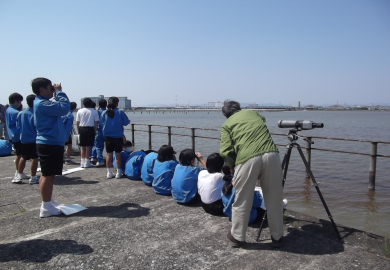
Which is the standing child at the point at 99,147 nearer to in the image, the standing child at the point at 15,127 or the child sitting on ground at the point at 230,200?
the standing child at the point at 15,127

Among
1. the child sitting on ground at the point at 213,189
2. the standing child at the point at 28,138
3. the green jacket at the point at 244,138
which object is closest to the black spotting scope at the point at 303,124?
the green jacket at the point at 244,138

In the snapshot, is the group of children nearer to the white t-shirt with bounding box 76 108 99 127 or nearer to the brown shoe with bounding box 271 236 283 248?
the brown shoe with bounding box 271 236 283 248

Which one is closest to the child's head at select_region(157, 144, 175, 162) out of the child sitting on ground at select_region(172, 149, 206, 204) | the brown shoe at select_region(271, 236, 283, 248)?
the child sitting on ground at select_region(172, 149, 206, 204)

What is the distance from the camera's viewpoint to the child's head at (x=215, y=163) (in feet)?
11.6

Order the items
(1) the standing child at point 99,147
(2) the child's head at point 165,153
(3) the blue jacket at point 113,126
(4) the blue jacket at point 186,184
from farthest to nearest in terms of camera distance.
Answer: (1) the standing child at point 99,147 → (3) the blue jacket at point 113,126 → (2) the child's head at point 165,153 → (4) the blue jacket at point 186,184

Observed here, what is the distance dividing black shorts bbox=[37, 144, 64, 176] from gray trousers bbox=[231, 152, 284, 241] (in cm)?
216

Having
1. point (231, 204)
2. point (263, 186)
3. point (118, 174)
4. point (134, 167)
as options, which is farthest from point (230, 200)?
point (118, 174)

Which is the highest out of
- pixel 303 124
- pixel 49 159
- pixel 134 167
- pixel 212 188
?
pixel 303 124

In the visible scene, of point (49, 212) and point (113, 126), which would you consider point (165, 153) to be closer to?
point (113, 126)

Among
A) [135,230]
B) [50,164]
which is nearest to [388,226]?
[135,230]

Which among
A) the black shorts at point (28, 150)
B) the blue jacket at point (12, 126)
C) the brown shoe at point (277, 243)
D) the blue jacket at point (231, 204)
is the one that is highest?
the blue jacket at point (12, 126)

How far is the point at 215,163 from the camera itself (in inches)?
139

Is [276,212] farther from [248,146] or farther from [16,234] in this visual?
[16,234]

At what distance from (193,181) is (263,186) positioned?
4.39ft
